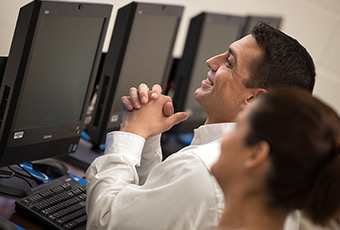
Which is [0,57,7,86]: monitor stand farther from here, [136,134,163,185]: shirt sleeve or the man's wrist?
[136,134,163,185]: shirt sleeve

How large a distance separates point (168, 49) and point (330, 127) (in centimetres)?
173

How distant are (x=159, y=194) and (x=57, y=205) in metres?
0.41

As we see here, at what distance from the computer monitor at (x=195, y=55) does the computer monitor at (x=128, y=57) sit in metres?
0.34

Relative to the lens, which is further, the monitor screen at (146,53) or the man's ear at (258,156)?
the monitor screen at (146,53)

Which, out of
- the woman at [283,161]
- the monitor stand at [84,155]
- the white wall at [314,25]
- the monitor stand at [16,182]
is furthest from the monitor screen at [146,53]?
the woman at [283,161]

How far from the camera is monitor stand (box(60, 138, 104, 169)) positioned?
2.46 metres

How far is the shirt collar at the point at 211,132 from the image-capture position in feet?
6.15

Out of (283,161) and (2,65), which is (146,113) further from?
(283,161)

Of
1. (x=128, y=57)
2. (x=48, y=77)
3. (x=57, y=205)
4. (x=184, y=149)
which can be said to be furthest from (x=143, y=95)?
(x=128, y=57)

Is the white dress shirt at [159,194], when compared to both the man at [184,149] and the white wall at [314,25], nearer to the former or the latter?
the man at [184,149]

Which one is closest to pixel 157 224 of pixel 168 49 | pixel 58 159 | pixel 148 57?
pixel 58 159

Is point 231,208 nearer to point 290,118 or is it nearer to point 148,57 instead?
point 290,118

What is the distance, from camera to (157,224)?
5.20 feet

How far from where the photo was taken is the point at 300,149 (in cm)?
111
